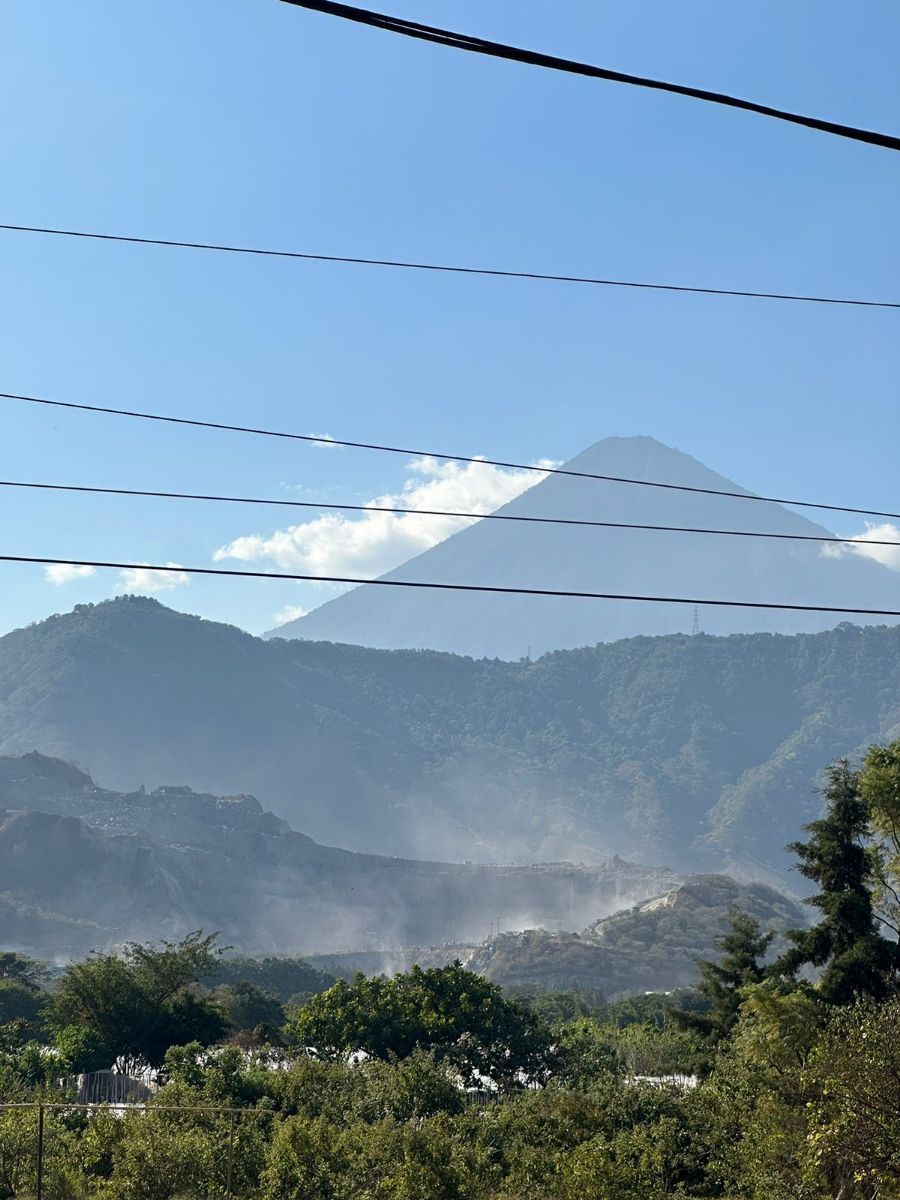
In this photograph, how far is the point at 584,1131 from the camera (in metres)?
24.6

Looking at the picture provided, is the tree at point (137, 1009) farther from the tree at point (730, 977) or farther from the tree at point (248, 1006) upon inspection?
the tree at point (248, 1006)

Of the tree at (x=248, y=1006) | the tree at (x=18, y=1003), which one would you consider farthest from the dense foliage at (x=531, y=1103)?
the tree at (x=18, y=1003)

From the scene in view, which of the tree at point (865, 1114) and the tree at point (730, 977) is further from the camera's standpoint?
the tree at point (730, 977)

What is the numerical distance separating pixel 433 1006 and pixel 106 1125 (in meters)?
21.3

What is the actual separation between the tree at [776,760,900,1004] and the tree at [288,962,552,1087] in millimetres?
9686

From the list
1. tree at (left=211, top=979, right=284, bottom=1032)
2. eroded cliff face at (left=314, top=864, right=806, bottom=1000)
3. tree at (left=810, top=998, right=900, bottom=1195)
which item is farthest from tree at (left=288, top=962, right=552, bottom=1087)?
eroded cliff face at (left=314, top=864, right=806, bottom=1000)

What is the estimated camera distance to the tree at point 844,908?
A: 1427 inches

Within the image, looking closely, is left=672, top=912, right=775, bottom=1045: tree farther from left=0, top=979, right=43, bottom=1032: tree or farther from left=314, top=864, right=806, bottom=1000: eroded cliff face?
left=314, top=864, right=806, bottom=1000: eroded cliff face

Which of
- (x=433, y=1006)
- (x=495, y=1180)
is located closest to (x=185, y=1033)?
(x=433, y=1006)

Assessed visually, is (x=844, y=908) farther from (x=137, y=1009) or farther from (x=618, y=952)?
Result: (x=618, y=952)

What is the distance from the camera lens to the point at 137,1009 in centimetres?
4803

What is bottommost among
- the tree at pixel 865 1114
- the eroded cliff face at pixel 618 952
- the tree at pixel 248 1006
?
the eroded cliff face at pixel 618 952

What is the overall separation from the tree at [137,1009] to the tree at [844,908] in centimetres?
2345

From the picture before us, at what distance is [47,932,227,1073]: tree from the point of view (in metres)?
47.5
